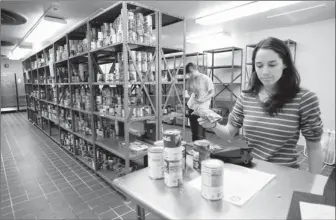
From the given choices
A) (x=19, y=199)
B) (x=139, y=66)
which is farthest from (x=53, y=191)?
(x=139, y=66)

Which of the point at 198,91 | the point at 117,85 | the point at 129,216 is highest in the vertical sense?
the point at 117,85

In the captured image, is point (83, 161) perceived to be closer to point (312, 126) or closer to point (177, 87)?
point (177, 87)

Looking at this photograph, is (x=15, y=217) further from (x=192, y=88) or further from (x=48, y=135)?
(x=48, y=135)

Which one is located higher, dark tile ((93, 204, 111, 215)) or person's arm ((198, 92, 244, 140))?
person's arm ((198, 92, 244, 140))

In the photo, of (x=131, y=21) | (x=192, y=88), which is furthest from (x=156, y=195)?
(x=192, y=88)

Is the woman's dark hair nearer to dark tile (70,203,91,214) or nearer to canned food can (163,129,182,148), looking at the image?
canned food can (163,129,182,148)

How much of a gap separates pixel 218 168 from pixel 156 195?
1.13ft

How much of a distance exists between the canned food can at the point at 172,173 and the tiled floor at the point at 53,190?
5.56ft

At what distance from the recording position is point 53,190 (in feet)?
10.2

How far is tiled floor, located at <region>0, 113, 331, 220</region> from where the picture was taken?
2568mm

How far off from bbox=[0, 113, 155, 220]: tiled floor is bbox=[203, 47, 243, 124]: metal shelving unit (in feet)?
13.6

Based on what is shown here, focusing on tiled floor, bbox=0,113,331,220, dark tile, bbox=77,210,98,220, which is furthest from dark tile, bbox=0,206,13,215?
dark tile, bbox=77,210,98,220

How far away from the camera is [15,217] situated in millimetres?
2496

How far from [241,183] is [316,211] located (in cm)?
34
